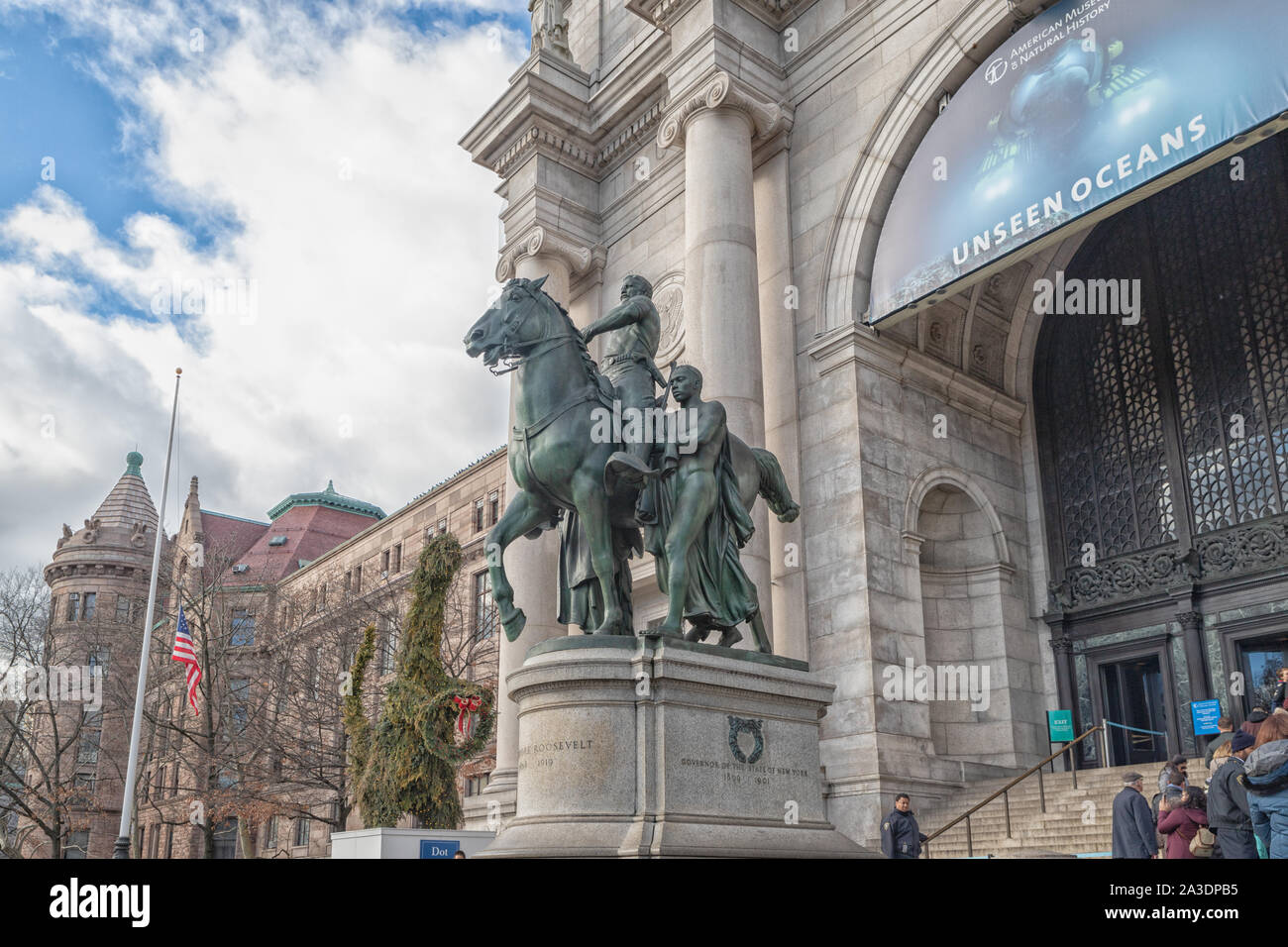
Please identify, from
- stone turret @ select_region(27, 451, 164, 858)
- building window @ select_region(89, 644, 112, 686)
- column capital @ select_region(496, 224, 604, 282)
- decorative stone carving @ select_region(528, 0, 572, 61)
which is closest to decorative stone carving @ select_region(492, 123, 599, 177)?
column capital @ select_region(496, 224, 604, 282)

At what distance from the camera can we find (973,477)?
20.2m

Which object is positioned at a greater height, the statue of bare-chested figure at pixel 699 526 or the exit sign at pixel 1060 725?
the statue of bare-chested figure at pixel 699 526

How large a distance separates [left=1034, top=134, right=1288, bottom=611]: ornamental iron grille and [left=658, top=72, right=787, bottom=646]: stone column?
6.04 m

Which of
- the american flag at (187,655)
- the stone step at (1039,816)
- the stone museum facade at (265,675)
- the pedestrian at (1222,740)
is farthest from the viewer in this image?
the stone museum facade at (265,675)

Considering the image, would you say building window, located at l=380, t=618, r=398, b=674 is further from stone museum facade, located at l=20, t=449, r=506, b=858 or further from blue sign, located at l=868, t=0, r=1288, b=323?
blue sign, located at l=868, t=0, r=1288, b=323

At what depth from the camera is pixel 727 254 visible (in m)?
19.6

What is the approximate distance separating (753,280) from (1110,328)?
22.0 feet

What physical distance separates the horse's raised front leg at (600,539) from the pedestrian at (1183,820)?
17.6 feet

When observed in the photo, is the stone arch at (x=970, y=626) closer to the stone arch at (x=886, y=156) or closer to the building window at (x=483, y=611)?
the stone arch at (x=886, y=156)

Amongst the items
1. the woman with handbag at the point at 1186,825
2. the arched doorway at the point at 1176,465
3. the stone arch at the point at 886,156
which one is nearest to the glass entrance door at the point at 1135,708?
the arched doorway at the point at 1176,465

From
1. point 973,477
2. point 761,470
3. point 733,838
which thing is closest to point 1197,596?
point 973,477

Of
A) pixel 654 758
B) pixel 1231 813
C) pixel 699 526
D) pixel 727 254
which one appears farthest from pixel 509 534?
pixel 727 254

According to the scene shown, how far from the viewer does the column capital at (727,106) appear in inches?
796
